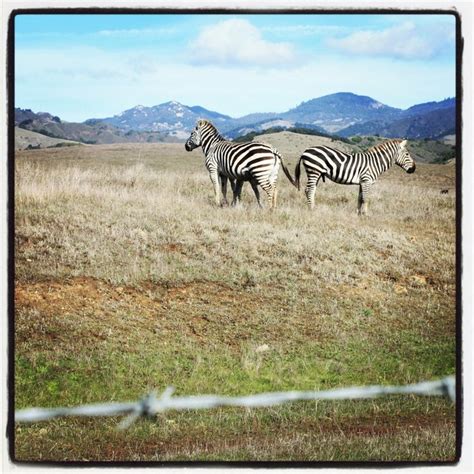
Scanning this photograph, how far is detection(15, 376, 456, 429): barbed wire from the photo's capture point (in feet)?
20.8

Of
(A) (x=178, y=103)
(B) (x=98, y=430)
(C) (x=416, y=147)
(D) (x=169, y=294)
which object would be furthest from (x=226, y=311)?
(C) (x=416, y=147)

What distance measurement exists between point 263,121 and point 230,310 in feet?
6.06

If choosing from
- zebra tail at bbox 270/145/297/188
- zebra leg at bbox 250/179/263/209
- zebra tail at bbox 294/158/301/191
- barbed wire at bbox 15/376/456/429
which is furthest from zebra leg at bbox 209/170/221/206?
barbed wire at bbox 15/376/456/429

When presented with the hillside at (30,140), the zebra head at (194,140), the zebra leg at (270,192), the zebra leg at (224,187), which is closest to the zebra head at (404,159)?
the zebra leg at (270,192)

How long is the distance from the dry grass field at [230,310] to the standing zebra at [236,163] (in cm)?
12

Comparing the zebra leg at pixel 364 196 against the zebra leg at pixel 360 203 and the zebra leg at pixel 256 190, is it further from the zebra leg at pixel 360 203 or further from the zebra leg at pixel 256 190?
the zebra leg at pixel 256 190

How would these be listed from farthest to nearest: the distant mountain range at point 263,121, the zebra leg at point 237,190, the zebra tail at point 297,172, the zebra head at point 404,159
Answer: the zebra leg at point 237,190
the zebra head at point 404,159
the zebra tail at point 297,172
the distant mountain range at point 263,121

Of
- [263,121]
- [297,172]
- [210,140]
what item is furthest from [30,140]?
[297,172]

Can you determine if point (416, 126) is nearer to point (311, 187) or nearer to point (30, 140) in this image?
point (311, 187)

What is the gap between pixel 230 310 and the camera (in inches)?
266

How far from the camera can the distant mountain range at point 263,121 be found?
687cm

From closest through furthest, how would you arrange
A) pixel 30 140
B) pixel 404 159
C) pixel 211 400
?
pixel 211 400 → pixel 30 140 → pixel 404 159

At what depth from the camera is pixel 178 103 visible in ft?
22.6

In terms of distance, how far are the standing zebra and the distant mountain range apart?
12 centimetres
